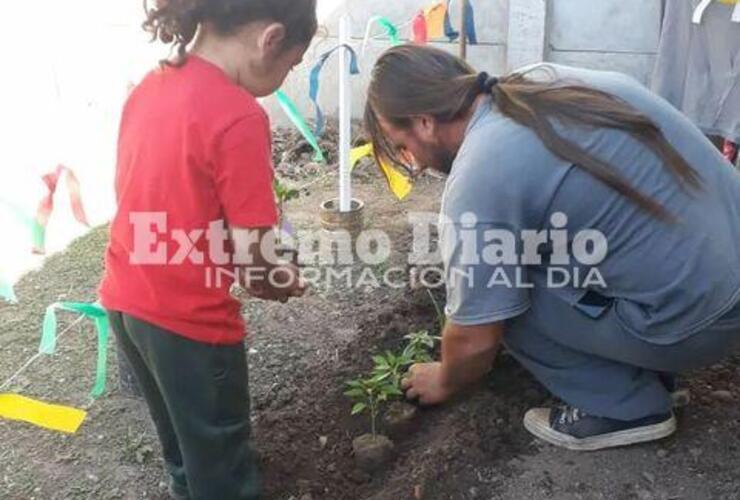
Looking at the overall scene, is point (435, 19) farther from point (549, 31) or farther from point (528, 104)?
point (528, 104)

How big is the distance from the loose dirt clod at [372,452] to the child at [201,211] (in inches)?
17.1


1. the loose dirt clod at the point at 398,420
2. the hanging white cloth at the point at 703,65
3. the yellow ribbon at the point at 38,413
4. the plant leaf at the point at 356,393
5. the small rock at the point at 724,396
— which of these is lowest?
the loose dirt clod at the point at 398,420

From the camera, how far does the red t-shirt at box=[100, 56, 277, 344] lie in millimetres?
1825

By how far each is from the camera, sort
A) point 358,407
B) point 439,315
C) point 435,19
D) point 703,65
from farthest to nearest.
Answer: point 703,65
point 435,19
point 439,315
point 358,407

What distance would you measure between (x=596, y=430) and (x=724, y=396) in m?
0.49

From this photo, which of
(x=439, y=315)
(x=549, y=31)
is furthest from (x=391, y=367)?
(x=549, y=31)

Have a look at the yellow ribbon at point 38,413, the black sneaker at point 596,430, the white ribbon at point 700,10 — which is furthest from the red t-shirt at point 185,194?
the white ribbon at point 700,10

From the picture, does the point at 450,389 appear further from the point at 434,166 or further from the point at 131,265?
the point at 131,265

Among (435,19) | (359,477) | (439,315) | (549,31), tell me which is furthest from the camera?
(549,31)

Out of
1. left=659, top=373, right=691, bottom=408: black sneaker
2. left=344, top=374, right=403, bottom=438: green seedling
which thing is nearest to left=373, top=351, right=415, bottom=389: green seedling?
left=344, top=374, right=403, bottom=438: green seedling

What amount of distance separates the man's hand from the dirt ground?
0.07 metres

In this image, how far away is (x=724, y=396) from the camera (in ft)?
8.66

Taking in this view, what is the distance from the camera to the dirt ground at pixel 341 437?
234 centimetres

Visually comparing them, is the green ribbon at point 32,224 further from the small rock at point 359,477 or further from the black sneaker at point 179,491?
the small rock at point 359,477
